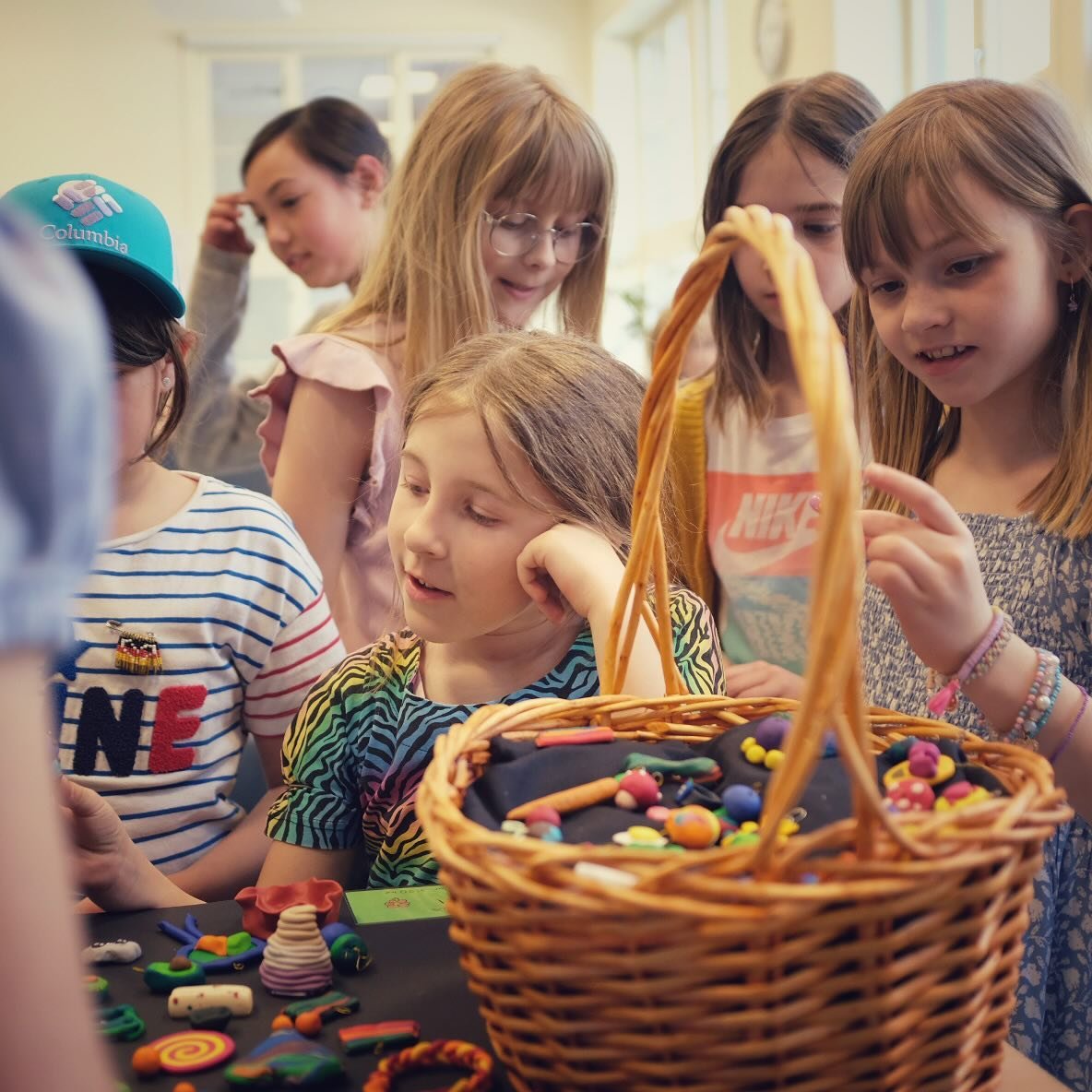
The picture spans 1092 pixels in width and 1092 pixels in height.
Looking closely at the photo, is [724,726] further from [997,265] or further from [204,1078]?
[997,265]

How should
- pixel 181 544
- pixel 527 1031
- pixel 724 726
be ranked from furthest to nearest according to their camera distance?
pixel 181 544
pixel 724 726
pixel 527 1031

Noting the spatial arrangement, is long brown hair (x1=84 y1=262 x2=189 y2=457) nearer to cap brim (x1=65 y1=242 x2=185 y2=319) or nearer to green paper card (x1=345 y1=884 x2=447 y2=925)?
cap brim (x1=65 y1=242 x2=185 y2=319)

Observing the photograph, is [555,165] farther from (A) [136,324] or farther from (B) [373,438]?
(A) [136,324]

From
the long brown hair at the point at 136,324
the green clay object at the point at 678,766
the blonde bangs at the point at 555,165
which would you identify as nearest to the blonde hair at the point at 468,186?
the blonde bangs at the point at 555,165

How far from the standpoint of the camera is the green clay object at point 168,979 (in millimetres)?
704

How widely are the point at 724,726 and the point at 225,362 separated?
2.30m

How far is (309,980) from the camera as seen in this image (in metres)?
0.70

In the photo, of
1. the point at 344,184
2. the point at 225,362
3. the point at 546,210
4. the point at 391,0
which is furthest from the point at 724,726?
the point at 391,0

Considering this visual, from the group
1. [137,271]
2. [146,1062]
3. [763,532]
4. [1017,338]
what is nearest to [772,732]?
[146,1062]

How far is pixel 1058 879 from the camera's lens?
1.13 metres

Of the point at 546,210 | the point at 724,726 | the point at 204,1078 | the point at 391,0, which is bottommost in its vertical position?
the point at 204,1078

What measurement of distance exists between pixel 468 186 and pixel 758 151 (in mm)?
397

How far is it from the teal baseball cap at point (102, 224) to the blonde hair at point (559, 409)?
277mm

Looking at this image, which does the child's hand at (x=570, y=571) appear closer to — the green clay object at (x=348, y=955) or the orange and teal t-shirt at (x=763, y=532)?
Answer: the green clay object at (x=348, y=955)
